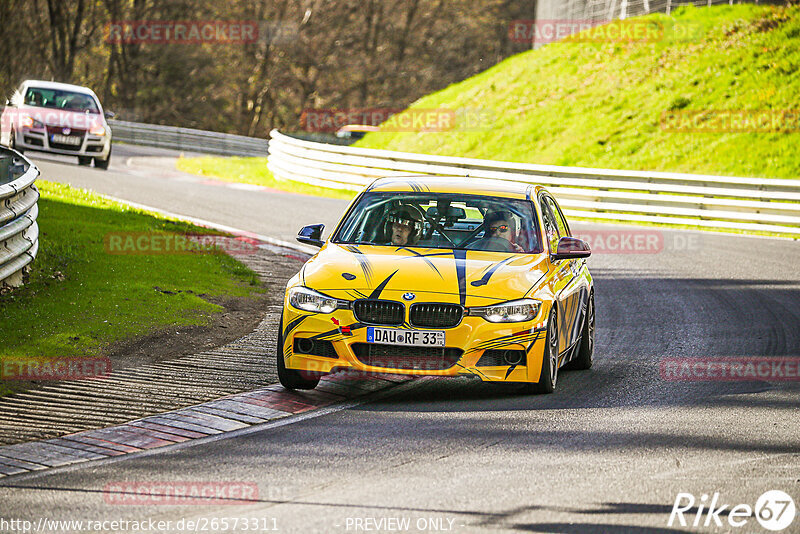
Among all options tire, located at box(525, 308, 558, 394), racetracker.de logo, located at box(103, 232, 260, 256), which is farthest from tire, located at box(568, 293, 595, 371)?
racetracker.de logo, located at box(103, 232, 260, 256)

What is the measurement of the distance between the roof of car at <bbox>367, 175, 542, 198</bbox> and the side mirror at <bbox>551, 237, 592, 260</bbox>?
0.61m

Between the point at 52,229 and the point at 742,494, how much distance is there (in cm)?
1098

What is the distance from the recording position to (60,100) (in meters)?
26.5

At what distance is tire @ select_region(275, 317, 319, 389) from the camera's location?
8516mm

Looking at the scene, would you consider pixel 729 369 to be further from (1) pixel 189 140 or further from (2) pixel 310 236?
(1) pixel 189 140

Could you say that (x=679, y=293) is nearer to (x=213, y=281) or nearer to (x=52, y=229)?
(x=213, y=281)

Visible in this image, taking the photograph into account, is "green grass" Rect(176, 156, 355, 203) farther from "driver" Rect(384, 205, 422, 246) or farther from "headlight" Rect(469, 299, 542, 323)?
"headlight" Rect(469, 299, 542, 323)

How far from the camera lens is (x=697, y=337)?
1159 centimetres

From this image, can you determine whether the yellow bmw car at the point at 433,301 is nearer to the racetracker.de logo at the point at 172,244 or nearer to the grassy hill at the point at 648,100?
the racetracker.de logo at the point at 172,244

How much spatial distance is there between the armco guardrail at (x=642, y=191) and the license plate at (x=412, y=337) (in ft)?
51.8

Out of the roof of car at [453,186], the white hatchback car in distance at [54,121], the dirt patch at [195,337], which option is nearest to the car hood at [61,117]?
the white hatchback car in distance at [54,121]

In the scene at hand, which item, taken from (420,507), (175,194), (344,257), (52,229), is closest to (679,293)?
(344,257)

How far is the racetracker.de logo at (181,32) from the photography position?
5919 centimetres

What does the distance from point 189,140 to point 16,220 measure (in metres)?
32.6
